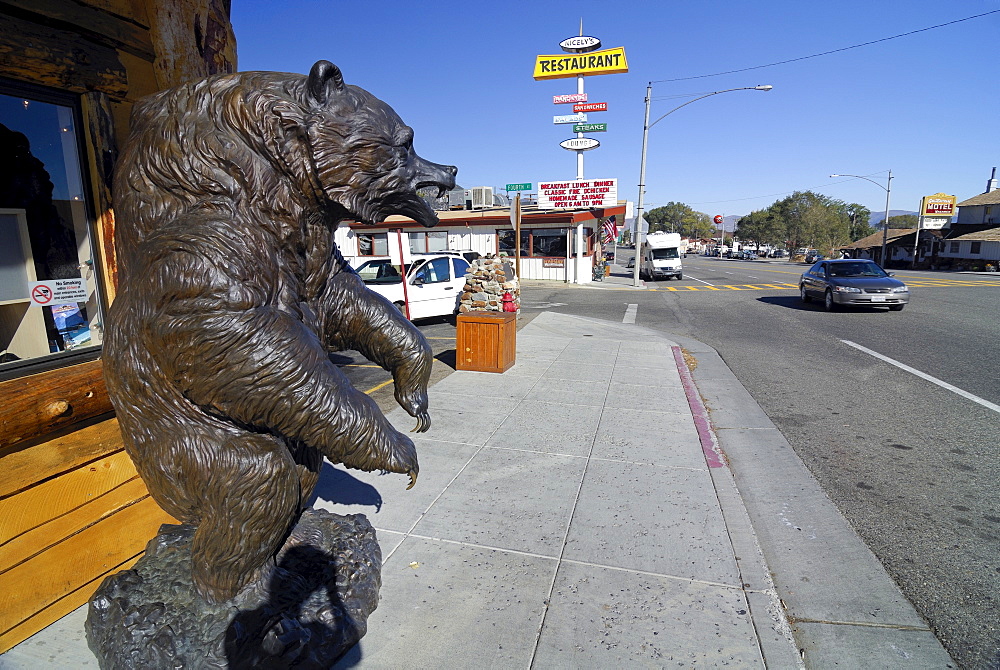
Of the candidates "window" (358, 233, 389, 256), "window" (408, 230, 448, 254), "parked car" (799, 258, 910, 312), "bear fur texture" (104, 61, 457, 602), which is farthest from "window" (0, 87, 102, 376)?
"window" (358, 233, 389, 256)

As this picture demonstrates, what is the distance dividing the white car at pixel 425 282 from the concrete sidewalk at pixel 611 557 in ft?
18.9

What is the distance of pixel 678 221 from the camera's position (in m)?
99.9

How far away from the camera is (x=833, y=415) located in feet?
18.1

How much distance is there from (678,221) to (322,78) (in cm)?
10619

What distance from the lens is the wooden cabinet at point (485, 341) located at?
22.1ft

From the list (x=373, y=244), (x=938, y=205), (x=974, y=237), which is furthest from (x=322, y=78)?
(x=938, y=205)

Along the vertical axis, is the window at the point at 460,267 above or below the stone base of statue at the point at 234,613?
above

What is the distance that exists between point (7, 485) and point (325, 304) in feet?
4.31

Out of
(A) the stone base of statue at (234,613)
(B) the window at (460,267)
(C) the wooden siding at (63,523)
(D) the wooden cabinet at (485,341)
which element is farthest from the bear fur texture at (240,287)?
(B) the window at (460,267)

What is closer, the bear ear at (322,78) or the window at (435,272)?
the bear ear at (322,78)

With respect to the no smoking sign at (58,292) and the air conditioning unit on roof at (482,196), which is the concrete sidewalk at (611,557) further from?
the air conditioning unit on roof at (482,196)

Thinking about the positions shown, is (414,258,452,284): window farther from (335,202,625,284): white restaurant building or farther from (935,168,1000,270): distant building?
(935,168,1000,270): distant building

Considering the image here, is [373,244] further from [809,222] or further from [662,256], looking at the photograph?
[809,222]

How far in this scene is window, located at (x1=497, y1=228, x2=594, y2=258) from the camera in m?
21.9
